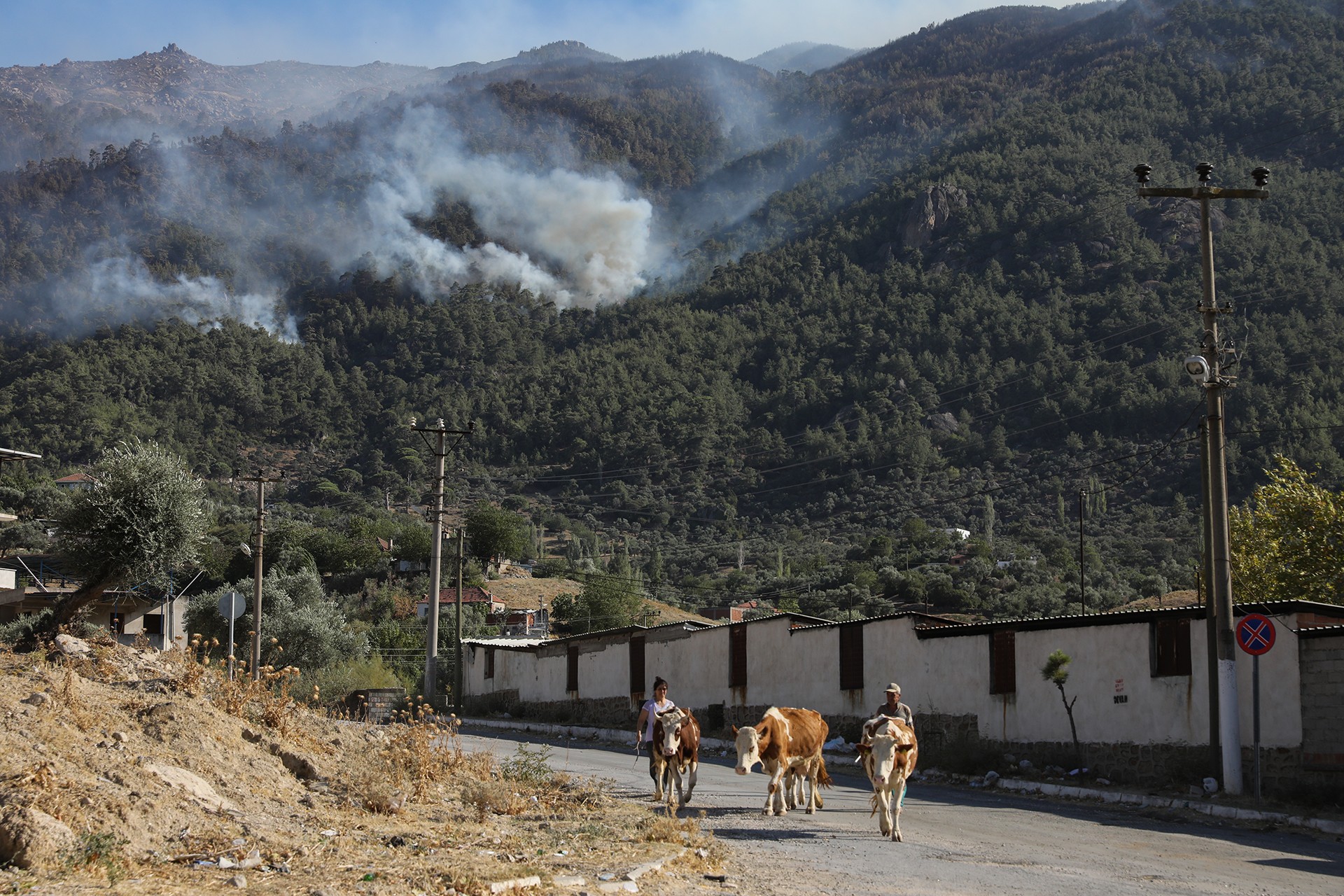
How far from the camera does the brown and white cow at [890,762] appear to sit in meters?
14.4

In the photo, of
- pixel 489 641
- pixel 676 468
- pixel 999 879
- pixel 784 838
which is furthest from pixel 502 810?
pixel 676 468

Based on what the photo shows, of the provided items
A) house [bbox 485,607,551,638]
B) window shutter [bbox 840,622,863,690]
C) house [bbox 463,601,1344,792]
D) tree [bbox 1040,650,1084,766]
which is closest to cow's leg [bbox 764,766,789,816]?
house [bbox 463,601,1344,792]

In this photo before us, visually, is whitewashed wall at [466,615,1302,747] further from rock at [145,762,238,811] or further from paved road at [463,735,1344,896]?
rock at [145,762,238,811]

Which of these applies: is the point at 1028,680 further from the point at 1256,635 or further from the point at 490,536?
the point at 490,536

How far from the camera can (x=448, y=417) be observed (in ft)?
627

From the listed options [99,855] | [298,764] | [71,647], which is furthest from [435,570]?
[99,855]

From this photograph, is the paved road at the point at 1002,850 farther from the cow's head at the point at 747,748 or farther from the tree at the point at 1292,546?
the tree at the point at 1292,546

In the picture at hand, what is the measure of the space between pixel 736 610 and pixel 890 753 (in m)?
67.5

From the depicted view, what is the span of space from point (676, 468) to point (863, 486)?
34.2 meters

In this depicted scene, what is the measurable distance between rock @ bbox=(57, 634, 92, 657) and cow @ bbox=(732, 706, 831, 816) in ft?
30.7

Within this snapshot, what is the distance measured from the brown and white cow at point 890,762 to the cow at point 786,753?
1.46 meters

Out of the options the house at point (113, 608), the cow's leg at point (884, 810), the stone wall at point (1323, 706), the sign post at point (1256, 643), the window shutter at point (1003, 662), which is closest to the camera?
the cow's leg at point (884, 810)

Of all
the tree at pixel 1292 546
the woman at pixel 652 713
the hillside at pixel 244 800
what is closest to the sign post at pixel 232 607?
the hillside at pixel 244 800

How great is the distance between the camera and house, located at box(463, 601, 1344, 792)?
1991 centimetres
